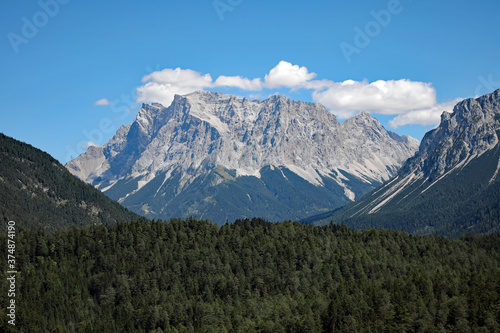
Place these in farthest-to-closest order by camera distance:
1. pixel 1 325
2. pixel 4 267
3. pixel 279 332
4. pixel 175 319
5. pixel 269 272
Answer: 1. pixel 269 272
2. pixel 4 267
3. pixel 175 319
4. pixel 1 325
5. pixel 279 332

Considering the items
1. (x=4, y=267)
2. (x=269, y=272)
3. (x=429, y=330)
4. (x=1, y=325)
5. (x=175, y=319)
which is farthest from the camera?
(x=269, y=272)

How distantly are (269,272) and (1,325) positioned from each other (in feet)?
293

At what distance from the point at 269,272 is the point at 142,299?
47.2 meters

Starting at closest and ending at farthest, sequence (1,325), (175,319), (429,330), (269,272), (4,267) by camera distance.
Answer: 1. (429,330)
2. (1,325)
3. (175,319)
4. (4,267)
5. (269,272)

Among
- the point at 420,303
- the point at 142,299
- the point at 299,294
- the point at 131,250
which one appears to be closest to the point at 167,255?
the point at 131,250

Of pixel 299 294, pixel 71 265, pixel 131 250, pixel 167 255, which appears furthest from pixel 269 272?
pixel 71 265

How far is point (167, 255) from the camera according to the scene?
19850 centimetres

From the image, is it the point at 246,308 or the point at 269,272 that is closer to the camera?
the point at 246,308

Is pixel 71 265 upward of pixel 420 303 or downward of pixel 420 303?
upward

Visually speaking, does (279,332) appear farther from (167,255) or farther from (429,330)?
(167,255)

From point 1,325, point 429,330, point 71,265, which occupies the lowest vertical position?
point 429,330

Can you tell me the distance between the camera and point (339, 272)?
19700 cm

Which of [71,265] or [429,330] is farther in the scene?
[71,265]

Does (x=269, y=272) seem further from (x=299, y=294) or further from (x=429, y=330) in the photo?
(x=429, y=330)
